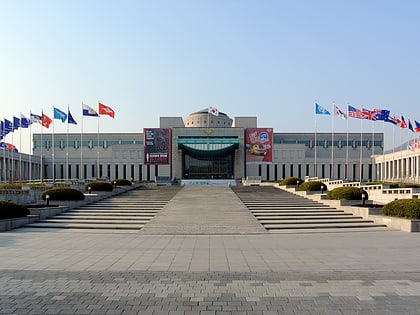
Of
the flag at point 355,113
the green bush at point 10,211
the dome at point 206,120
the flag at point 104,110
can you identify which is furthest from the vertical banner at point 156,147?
the green bush at point 10,211

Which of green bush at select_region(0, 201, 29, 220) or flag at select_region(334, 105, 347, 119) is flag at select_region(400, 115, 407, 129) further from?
green bush at select_region(0, 201, 29, 220)

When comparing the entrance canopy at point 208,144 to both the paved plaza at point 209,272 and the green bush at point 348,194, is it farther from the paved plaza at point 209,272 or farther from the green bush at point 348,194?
the paved plaza at point 209,272

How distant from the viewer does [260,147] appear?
73.4 metres

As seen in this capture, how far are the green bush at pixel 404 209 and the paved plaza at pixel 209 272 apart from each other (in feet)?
4.95

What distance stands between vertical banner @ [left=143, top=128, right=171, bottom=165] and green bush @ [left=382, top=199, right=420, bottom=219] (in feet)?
188

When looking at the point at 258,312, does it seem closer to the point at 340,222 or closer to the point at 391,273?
the point at 391,273

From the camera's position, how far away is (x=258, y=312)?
19.9 feet

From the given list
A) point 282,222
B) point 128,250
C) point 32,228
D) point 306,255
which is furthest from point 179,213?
point 306,255

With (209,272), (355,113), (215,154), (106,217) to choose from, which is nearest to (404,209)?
(209,272)

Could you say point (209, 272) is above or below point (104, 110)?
below

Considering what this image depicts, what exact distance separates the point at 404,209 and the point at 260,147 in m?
56.4

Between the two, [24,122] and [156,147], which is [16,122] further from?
[156,147]

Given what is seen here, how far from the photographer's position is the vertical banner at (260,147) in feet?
239

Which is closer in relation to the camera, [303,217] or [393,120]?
[303,217]
